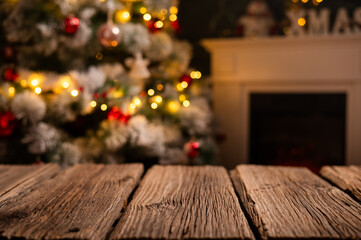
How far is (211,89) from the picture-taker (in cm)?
316

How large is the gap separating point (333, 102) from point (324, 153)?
440mm

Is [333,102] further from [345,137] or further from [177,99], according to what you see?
[177,99]

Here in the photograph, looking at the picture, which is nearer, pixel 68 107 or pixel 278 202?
pixel 278 202

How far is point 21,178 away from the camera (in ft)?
2.50

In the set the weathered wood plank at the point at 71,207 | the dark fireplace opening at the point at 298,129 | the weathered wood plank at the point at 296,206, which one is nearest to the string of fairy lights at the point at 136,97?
the dark fireplace opening at the point at 298,129

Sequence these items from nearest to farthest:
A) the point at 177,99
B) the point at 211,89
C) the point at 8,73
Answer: the point at 8,73, the point at 177,99, the point at 211,89

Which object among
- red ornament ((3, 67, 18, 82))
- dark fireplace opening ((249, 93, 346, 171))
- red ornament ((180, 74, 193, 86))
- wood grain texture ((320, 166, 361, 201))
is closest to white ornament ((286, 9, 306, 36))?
dark fireplace opening ((249, 93, 346, 171))

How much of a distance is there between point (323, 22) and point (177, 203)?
8.43 ft

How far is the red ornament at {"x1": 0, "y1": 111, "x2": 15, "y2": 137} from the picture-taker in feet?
5.73

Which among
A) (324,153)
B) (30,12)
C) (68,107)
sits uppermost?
(30,12)

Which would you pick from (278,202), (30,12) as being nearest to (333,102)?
(30,12)

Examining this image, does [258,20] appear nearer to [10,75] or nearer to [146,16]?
[146,16]

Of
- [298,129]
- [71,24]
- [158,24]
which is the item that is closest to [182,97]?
[158,24]

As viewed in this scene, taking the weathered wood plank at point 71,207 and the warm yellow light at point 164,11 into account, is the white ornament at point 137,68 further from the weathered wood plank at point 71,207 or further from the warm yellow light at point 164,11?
the weathered wood plank at point 71,207
